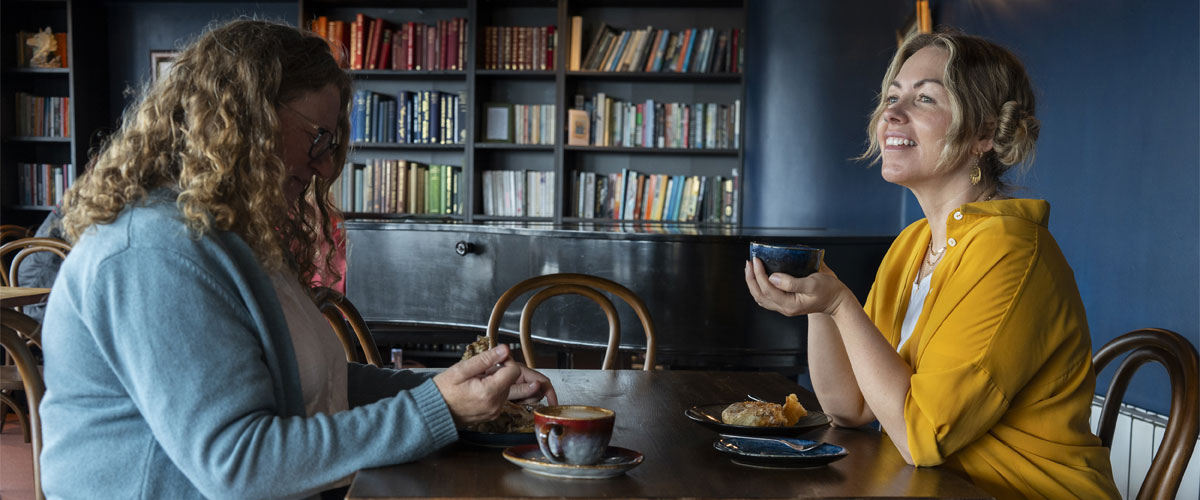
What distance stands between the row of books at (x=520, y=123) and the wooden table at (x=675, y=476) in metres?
4.09

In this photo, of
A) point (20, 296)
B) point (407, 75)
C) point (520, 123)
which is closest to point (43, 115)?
point (407, 75)

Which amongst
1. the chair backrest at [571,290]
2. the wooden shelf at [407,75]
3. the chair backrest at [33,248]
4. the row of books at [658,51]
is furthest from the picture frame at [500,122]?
the chair backrest at [571,290]

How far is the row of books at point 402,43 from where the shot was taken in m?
5.37

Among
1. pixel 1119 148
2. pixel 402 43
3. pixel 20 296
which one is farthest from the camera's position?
pixel 402 43

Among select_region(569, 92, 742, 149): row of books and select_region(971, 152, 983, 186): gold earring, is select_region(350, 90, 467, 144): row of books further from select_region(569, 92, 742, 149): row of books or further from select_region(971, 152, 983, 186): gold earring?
select_region(971, 152, 983, 186): gold earring

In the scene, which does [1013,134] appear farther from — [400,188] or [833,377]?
[400,188]

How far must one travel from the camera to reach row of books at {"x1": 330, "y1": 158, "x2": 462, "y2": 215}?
Answer: 5527 mm

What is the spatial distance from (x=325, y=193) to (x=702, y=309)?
182cm

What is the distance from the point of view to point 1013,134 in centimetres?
144

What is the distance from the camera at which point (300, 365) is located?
44.9 inches

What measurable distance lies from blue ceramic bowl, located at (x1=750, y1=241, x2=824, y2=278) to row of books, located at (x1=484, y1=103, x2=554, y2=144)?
4254mm

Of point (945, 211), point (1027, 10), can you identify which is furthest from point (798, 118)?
point (945, 211)

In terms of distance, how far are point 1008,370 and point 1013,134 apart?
402mm

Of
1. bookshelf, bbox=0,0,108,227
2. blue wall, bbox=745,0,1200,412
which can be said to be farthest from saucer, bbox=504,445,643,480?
bookshelf, bbox=0,0,108,227
